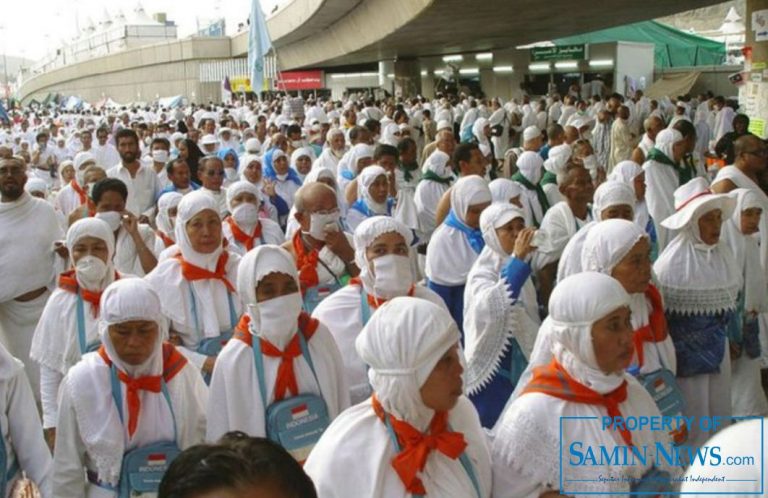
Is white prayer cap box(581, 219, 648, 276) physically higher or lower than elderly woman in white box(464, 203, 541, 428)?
higher

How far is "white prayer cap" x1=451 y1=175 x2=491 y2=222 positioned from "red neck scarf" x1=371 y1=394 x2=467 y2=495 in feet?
9.79

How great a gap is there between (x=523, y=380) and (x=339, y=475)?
116 cm

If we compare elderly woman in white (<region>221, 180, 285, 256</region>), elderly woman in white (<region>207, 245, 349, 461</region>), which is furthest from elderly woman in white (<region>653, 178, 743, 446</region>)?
elderly woman in white (<region>221, 180, 285, 256</region>)

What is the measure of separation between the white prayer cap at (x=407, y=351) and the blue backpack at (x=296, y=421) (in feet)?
2.82

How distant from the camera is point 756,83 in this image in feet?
44.6

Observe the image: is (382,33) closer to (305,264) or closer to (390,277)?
(305,264)

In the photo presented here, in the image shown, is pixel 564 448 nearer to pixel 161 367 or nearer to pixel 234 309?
pixel 161 367

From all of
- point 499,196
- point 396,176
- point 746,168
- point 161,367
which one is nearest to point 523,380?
point 161,367

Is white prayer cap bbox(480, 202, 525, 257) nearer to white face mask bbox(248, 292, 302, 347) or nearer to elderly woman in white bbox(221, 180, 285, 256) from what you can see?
white face mask bbox(248, 292, 302, 347)

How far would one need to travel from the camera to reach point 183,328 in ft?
16.2

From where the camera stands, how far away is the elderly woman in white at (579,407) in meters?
3.00

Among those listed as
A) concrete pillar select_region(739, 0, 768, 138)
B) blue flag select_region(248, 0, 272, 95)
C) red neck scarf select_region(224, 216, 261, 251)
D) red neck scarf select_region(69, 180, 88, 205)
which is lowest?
red neck scarf select_region(224, 216, 261, 251)

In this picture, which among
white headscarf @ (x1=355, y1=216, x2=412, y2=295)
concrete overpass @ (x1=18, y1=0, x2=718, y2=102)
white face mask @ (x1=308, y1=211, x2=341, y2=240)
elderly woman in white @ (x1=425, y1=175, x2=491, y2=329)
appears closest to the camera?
white headscarf @ (x1=355, y1=216, x2=412, y2=295)

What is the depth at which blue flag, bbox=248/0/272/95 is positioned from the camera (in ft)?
56.2
